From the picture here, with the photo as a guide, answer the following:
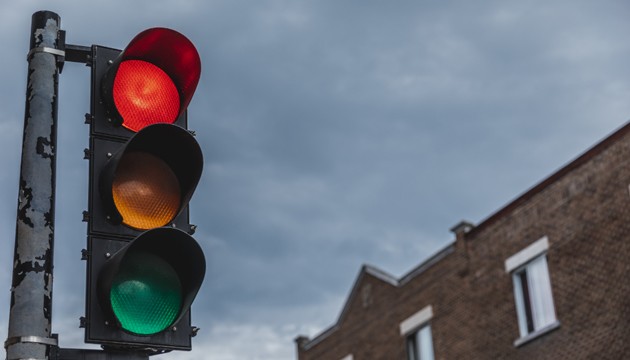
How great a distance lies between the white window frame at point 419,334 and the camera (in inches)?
982

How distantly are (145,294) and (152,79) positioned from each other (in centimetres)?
110

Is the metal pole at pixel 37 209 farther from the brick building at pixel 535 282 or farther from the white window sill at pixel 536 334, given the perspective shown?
the white window sill at pixel 536 334

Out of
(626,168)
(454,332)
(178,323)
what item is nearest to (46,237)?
(178,323)

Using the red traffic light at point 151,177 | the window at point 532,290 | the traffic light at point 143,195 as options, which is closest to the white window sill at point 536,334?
the window at point 532,290

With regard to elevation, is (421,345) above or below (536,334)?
above

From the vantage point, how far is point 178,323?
386 cm

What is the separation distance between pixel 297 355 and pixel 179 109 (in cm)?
2740

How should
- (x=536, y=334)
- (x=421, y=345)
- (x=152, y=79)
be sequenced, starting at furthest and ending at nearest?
1. (x=421, y=345)
2. (x=536, y=334)
3. (x=152, y=79)

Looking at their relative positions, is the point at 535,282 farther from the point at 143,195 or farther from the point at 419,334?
the point at 143,195

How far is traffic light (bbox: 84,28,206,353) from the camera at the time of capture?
3748 millimetres

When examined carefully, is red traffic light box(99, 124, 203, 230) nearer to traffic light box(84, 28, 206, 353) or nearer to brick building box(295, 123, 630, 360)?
traffic light box(84, 28, 206, 353)

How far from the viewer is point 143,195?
13.3 feet

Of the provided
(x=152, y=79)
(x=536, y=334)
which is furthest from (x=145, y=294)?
(x=536, y=334)

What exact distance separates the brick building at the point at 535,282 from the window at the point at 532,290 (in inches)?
0.9
